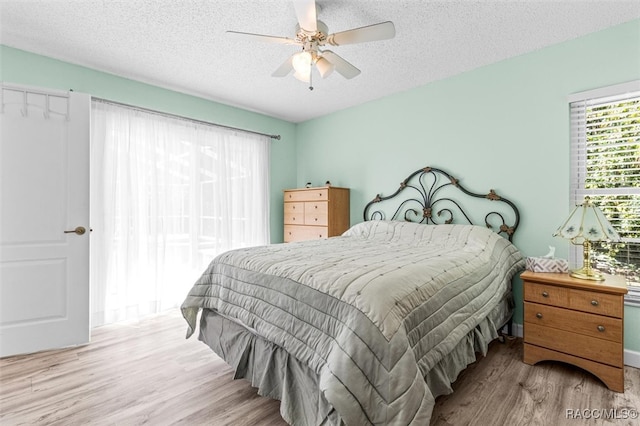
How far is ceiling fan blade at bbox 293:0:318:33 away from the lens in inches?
73.5

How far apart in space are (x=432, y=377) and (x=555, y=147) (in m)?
2.31

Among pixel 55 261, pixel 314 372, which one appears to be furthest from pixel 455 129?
pixel 55 261

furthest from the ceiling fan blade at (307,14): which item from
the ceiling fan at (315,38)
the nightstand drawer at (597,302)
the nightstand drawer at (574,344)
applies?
the nightstand drawer at (574,344)

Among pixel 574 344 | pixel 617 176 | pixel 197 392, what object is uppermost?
pixel 617 176

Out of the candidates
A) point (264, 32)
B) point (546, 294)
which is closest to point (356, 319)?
point (546, 294)

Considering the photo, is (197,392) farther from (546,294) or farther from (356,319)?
(546,294)

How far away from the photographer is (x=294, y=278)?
1.72m

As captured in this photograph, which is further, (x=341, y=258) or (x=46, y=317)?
(x=46, y=317)

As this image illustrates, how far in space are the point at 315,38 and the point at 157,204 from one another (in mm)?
2547

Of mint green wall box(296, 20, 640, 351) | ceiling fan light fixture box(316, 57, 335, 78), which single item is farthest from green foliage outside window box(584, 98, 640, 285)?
ceiling fan light fixture box(316, 57, 335, 78)

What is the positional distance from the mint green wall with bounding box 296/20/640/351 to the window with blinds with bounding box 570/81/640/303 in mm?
92

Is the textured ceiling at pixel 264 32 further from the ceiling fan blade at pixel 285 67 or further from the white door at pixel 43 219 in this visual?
the white door at pixel 43 219

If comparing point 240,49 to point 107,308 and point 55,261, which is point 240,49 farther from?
point 107,308

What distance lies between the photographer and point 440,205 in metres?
3.46
